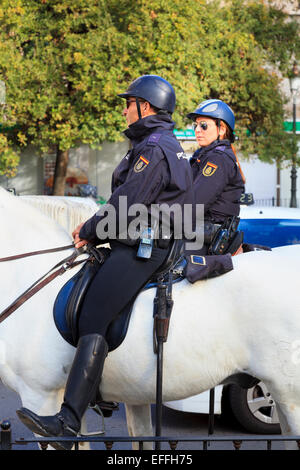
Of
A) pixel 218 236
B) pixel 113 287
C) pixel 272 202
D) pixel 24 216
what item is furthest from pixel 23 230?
pixel 272 202

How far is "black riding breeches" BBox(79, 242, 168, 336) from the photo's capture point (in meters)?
3.88

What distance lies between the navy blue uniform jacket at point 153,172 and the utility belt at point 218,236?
0.55m

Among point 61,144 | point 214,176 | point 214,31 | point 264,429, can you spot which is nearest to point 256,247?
point 214,176

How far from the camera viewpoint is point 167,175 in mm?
3941

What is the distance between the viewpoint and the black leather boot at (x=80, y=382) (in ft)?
12.4

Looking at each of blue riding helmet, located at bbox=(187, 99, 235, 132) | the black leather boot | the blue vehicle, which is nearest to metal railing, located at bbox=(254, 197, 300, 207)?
the blue vehicle

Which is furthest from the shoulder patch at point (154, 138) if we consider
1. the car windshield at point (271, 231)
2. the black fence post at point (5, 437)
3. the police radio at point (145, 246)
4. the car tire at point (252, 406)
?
the car windshield at point (271, 231)

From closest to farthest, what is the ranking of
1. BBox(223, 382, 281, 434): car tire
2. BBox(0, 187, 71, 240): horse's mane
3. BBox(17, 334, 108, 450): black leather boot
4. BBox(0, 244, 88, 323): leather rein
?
BBox(17, 334, 108, 450): black leather boot, BBox(0, 244, 88, 323): leather rein, BBox(0, 187, 71, 240): horse's mane, BBox(223, 382, 281, 434): car tire

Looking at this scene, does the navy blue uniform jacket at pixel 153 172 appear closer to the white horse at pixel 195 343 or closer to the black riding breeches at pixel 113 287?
the black riding breeches at pixel 113 287

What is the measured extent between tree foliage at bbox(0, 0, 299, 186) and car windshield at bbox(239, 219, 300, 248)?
12481 mm

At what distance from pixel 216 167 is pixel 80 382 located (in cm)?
180

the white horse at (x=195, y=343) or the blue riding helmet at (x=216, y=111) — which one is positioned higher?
the blue riding helmet at (x=216, y=111)

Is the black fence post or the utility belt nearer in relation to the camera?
the black fence post

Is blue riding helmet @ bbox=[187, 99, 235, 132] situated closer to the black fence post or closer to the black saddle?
the black saddle
